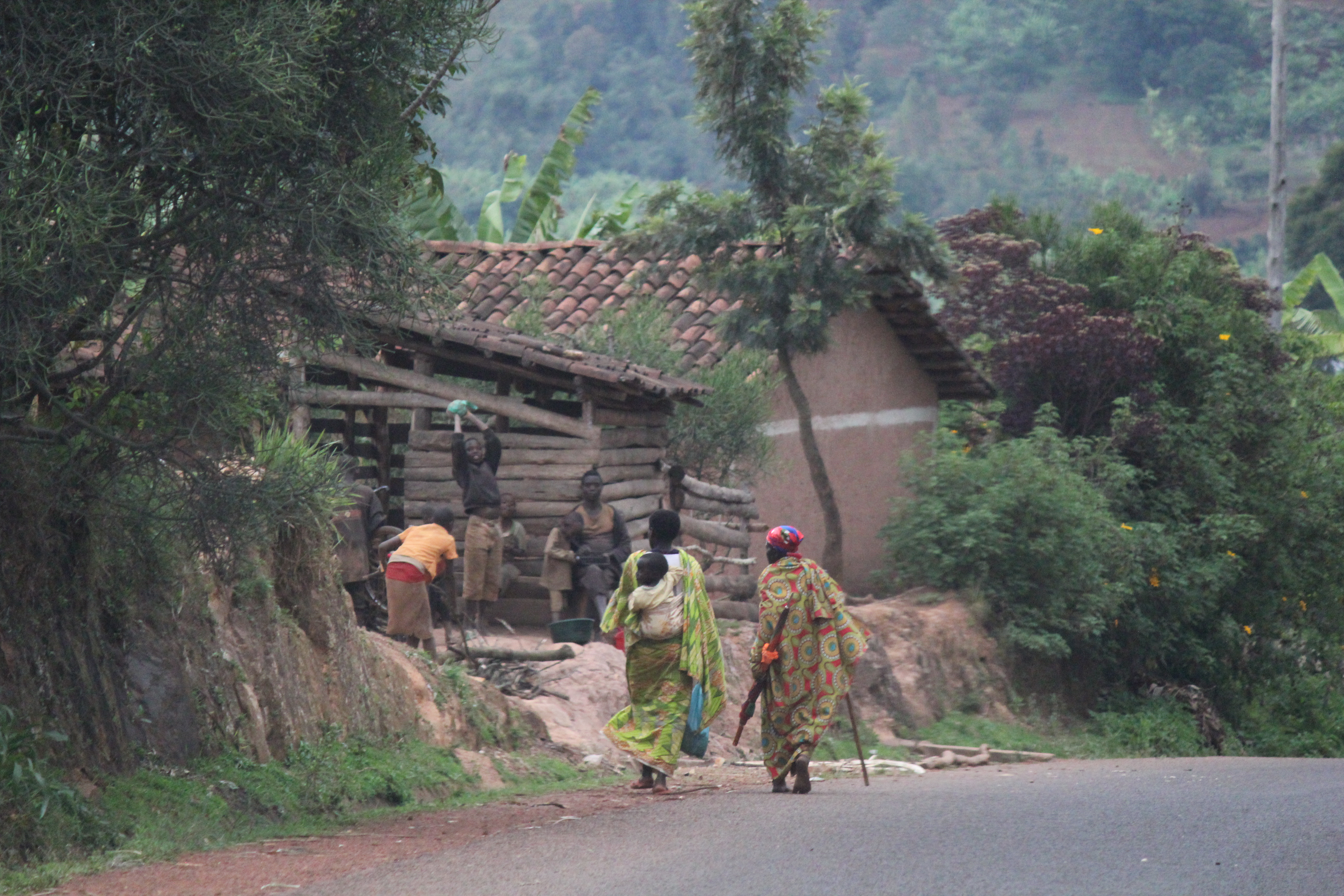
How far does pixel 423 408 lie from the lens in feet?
49.8

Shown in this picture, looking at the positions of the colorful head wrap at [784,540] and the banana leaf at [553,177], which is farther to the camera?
the banana leaf at [553,177]

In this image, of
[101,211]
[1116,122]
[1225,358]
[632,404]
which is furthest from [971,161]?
[101,211]

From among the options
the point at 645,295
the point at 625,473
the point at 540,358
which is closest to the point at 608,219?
the point at 645,295

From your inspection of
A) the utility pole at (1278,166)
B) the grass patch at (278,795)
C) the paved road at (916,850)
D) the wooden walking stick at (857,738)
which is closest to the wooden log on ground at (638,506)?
the grass patch at (278,795)

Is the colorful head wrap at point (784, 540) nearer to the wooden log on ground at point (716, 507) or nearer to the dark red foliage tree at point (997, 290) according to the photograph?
the wooden log on ground at point (716, 507)

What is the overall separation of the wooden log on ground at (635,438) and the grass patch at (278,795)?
494 cm

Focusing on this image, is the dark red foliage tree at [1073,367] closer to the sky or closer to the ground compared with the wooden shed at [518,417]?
closer to the sky

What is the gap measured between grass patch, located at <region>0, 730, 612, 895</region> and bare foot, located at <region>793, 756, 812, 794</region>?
166 centimetres

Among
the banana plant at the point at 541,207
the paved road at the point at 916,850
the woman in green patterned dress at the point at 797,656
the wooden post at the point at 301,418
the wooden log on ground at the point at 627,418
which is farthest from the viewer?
the banana plant at the point at 541,207

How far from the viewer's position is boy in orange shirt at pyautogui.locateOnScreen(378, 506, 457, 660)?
472 inches

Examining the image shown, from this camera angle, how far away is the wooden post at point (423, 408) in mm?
15133

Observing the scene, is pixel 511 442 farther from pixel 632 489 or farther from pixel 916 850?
pixel 916 850

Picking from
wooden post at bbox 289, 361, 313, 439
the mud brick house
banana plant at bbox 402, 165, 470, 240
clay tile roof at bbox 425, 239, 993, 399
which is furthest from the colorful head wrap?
banana plant at bbox 402, 165, 470, 240

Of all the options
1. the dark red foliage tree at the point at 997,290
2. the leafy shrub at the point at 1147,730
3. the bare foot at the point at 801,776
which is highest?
the dark red foliage tree at the point at 997,290
